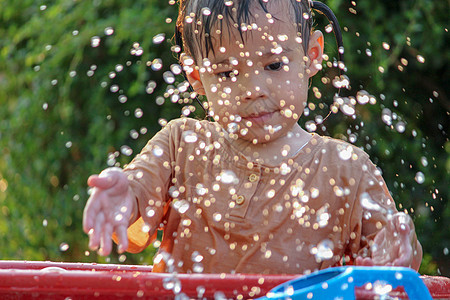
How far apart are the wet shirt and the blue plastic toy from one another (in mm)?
669

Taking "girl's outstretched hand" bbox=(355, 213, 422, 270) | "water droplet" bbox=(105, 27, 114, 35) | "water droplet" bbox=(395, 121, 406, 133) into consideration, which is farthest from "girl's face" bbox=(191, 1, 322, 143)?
"water droplet" bbox=(105, 27, 114, 35)

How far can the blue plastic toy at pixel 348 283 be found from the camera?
1.42 metres

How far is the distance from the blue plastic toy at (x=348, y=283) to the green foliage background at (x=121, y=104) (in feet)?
5.61

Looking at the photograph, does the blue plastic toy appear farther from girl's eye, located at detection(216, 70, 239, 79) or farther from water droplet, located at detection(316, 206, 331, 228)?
girl's eye, located at detection(216, 70, 239, 79)

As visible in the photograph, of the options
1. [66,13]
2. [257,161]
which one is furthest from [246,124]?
[66,13]

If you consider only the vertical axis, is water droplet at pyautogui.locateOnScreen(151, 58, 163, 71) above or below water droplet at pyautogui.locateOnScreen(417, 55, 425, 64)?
below

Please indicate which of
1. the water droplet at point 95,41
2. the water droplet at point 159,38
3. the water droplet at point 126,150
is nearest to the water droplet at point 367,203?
the water droplet at point 159,38

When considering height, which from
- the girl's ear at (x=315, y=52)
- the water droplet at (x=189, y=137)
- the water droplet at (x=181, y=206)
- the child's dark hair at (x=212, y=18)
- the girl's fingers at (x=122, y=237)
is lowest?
the water droplet at (x=181, y=206)

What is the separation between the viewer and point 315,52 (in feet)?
8.14

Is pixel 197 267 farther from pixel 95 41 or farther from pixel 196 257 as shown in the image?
pixel 95 41

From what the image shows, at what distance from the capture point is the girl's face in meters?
2.19

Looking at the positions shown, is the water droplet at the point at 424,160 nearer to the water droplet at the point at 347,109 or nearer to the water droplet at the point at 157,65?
the water droplet at the point at 347,109

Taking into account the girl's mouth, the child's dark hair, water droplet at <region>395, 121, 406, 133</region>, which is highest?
the child's dark hair

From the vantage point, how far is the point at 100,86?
12.4 ft
